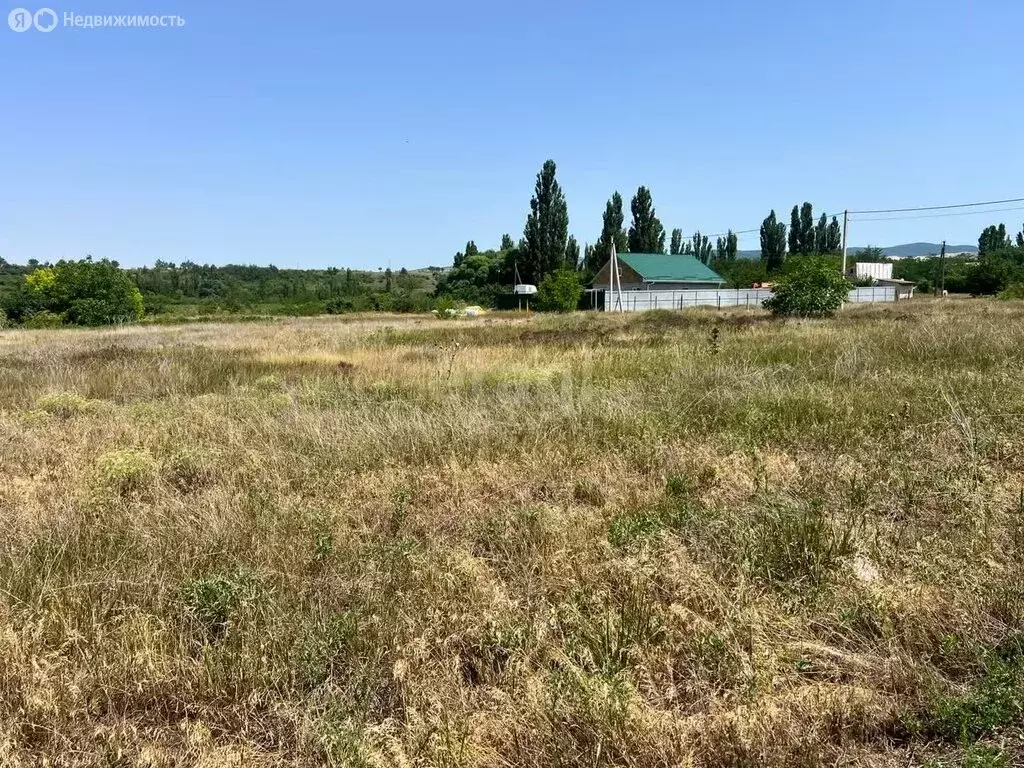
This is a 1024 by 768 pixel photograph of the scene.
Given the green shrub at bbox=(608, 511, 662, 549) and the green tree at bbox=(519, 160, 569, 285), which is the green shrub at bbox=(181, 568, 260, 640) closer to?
the green shrub at bbox=(608, 511, 662, 549)

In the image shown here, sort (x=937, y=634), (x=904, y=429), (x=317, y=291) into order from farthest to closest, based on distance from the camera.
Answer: (x=317, y=291)
(x=904, y=429)
(x=937, y=634)

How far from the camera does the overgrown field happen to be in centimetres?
199

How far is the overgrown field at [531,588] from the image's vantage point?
199 cm

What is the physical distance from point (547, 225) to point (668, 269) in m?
13.5

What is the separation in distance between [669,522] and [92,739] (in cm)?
279

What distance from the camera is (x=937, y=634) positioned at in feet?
7.59

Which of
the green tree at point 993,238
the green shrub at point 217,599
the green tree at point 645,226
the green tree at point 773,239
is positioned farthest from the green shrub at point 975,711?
the green tree at point 993,238

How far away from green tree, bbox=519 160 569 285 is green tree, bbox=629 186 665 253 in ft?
45.2

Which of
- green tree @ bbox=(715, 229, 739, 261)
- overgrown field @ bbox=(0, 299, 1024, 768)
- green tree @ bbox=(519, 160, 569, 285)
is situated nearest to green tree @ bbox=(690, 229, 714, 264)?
green tree @ bbox=(715, 229, 739, 261)

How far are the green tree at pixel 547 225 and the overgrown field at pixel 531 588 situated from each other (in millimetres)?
52980

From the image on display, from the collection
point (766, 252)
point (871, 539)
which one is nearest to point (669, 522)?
point (871, 539)

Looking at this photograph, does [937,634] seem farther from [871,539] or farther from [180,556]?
[180,556]

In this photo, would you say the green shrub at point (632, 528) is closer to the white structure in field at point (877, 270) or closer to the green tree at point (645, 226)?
the green tree at point (645, 226)

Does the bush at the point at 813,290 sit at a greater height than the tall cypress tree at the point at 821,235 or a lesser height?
lesser
